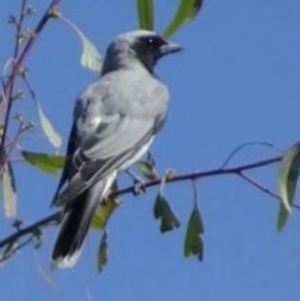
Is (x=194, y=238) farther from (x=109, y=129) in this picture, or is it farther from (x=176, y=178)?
(x=109, y=129)

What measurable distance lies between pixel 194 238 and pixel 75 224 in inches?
14.4

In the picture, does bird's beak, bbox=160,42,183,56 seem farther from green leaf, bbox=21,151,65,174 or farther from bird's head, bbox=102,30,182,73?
green leaf, bbox=21,151,65,174

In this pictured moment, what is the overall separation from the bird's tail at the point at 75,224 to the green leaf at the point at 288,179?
0.45 metres

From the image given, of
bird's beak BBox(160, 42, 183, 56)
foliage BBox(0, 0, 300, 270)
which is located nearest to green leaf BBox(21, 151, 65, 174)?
foliage BBox(0, 0, 300, 270)

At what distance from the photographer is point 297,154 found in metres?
2.19

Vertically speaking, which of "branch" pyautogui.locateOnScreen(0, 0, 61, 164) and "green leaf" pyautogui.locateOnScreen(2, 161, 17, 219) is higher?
"branch" pyautogui.locateOnScreen(0, 0, 61, 164)

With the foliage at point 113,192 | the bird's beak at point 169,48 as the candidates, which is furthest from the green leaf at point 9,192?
the bird's beak at point 169,48

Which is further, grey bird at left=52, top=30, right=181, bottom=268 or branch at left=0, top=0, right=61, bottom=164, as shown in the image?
grey bird at left=52, top=30, right=181, bottom=268

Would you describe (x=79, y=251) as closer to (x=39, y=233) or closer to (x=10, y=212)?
(x=10, y=212)

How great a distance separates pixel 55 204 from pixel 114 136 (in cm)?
91

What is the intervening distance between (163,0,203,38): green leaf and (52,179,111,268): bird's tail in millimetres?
452

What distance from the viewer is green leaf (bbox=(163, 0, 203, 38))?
8.17 feet

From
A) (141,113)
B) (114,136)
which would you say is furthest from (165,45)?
(114,136)

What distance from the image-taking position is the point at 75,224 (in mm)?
2584
